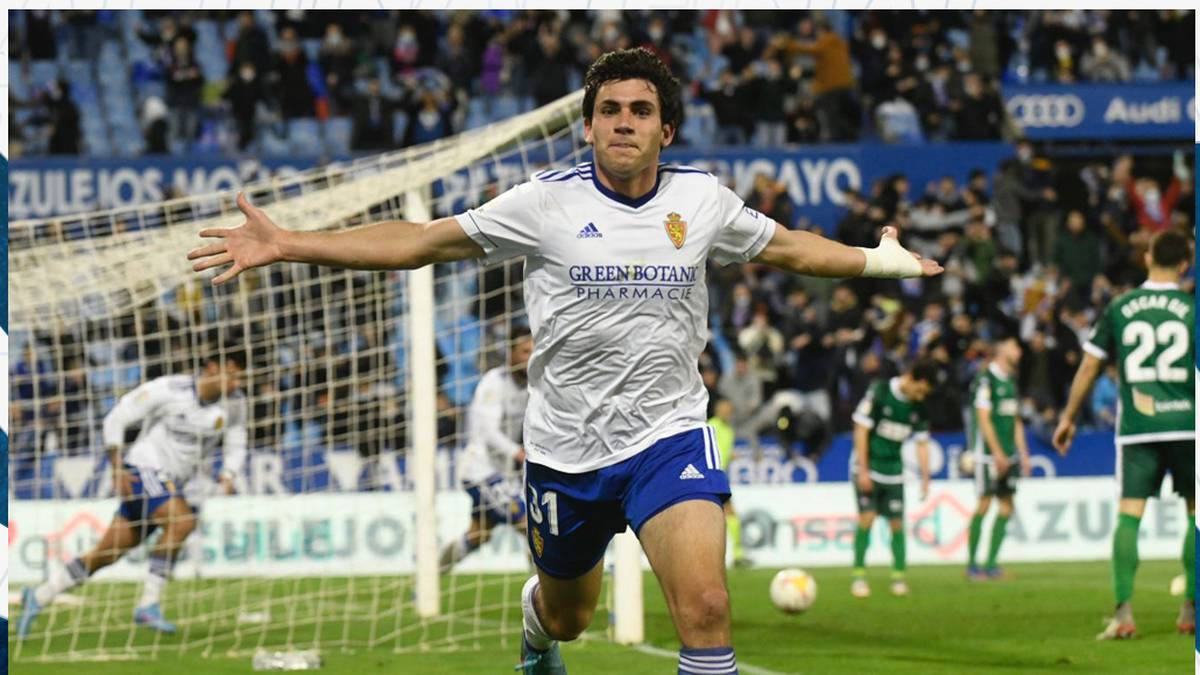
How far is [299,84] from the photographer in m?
24.0

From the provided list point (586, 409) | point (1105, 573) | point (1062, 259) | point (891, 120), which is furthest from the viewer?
point (891, 120)

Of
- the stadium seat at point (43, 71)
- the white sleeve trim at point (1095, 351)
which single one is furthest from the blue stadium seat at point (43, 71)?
the white sleeve trim at point (1095, 351)

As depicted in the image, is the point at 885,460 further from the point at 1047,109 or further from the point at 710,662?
the point at 1047,109

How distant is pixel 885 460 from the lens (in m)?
14.6

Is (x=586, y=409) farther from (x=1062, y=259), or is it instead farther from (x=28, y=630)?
(x=1062, y=259)

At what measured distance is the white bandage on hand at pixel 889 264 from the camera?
20.8 feet

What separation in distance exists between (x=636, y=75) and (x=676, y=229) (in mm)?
519

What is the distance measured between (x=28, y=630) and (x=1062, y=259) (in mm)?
15064

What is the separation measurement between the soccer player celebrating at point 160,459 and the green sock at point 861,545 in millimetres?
5074

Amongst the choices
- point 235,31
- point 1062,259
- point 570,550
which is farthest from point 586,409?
point 235,31

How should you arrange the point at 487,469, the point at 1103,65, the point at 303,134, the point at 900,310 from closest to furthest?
the point at 487,469
the point at 900,310
the point at 303,134
the point at 1103,65

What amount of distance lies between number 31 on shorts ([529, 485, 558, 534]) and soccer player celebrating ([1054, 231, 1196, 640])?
4756mm

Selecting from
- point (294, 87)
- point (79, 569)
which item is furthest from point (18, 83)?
point (79, 569)

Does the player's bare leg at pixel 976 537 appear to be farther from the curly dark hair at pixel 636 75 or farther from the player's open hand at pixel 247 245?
the player's open hand at pixel 247 245
